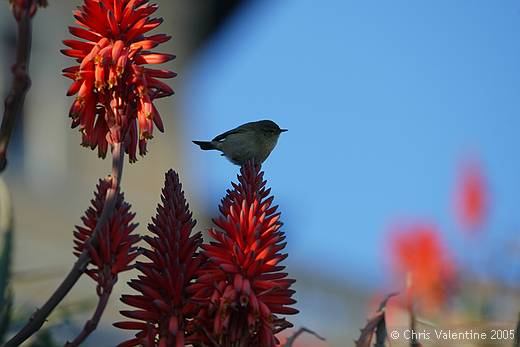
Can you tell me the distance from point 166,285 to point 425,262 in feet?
11.9

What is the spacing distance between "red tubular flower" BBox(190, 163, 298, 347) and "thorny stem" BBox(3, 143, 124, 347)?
8.4 inches

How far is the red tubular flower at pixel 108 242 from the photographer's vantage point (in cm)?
168

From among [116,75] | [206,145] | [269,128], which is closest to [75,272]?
[116,75]

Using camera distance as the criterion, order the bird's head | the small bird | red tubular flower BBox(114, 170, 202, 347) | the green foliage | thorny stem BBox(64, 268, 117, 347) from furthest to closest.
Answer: the bird's head < the small bird < the green foliage < red tubular flower BBox(114, 170, 202, 347) < thorny stem BBox(64, 268, 117, 347)

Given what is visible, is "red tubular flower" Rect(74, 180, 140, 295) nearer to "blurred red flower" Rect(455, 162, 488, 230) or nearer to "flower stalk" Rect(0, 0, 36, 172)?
"flower stalk" Rect(0, 0, 36, 172)

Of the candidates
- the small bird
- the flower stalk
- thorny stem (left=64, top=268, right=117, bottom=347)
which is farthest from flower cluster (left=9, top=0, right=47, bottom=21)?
the small bird

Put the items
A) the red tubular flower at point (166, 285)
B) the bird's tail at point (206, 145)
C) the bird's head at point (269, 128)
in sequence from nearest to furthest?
1. the red tubular flower at point (166, 285)
2. the bird's head at point (269, 128)
3. the bird's tail at point (206, 145)

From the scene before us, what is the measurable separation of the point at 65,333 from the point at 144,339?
5.89ft

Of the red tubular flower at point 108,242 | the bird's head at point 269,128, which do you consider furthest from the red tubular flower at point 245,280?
the bird's head at point 269,128

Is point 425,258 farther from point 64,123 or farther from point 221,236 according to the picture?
point 64,123

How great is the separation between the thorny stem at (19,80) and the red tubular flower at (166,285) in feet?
1.21

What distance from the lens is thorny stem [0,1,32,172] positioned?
1.46 m

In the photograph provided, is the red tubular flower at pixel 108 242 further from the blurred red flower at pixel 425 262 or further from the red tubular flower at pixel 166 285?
the blurred red flower at pixel 425 262

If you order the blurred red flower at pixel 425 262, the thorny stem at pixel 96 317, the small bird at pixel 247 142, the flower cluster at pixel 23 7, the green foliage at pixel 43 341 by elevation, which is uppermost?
the small bird at pixel 247 142
